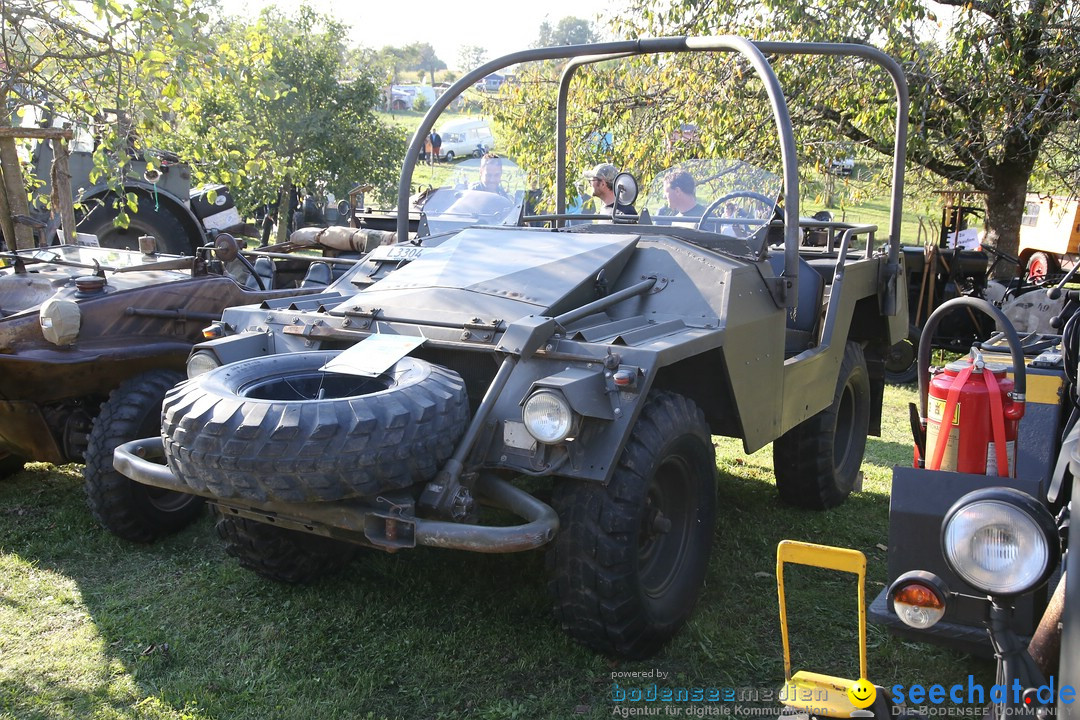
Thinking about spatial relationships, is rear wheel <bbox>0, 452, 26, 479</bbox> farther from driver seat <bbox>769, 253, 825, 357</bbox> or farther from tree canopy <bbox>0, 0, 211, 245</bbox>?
driver seat <bbox>769, 253, 825, 357</bbox>

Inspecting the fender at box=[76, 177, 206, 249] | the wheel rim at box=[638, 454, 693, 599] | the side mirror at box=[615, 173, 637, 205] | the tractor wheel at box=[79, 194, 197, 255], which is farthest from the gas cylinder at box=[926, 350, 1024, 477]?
the fender at box=[76, 177, 206, 249]

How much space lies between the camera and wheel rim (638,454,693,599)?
11.8ft

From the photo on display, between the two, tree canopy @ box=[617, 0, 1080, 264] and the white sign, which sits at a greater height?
tree canopy @ box=[617, 0, 1080, 264]

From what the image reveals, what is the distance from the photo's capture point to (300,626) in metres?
3.84

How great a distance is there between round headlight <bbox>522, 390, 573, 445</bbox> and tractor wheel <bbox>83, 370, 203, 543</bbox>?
2331 millimetres

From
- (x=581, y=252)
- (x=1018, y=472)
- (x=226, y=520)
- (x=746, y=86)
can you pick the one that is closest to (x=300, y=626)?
(x=226, y=520)

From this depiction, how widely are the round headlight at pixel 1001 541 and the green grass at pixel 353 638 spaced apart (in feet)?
5.64

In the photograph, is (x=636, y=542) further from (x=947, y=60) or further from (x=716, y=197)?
(x=947, y=60)

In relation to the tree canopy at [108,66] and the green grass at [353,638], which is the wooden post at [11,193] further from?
the green grass at [353,638]

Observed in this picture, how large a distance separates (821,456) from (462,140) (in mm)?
4807

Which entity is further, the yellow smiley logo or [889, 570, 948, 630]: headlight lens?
[889, 570, 948, 630]: headlight lens

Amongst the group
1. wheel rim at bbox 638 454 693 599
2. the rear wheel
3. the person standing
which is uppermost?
the person standing

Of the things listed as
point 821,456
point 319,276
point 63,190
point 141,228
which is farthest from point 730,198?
point 141,228

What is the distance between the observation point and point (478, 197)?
5898 millimetres
